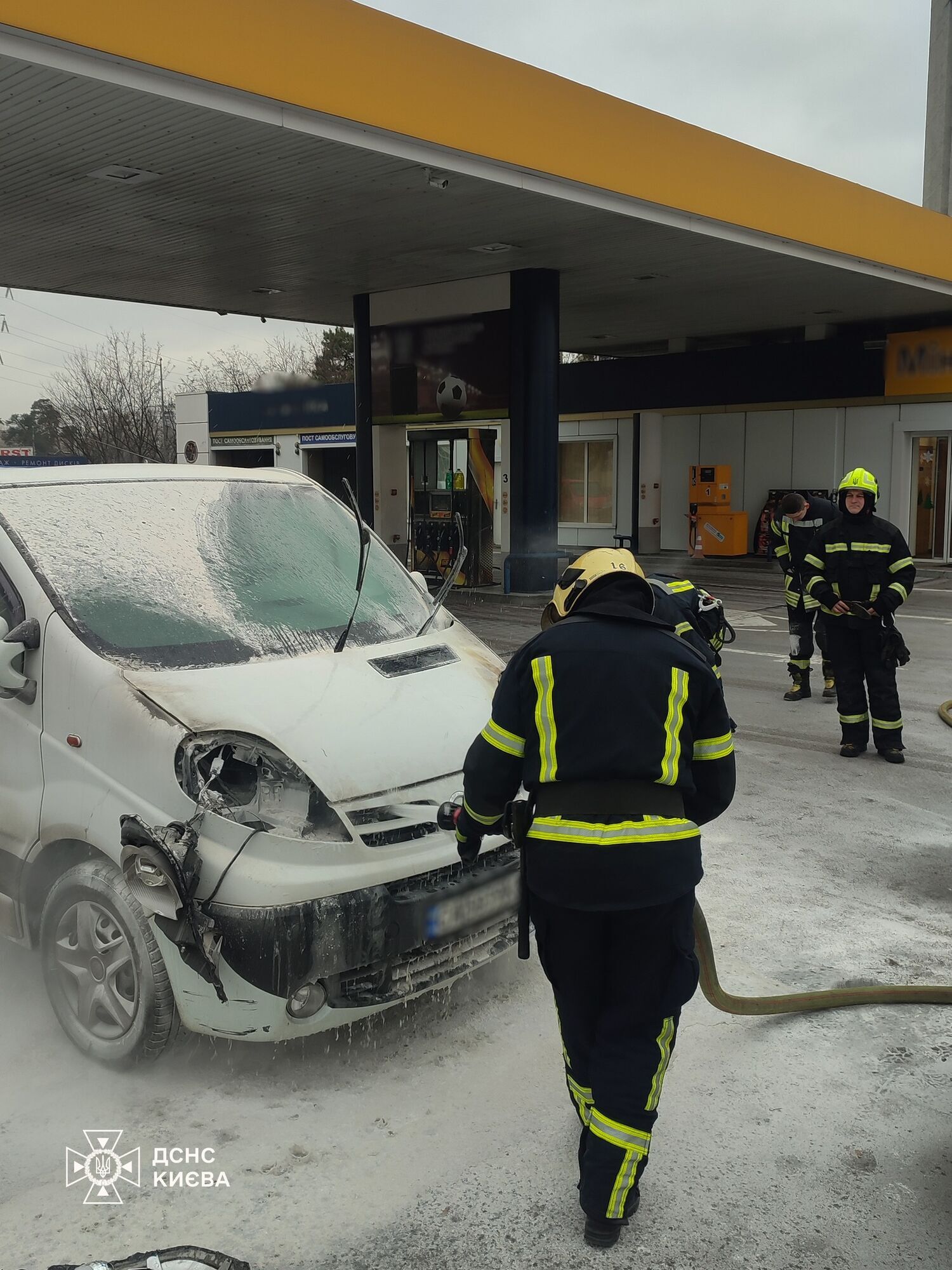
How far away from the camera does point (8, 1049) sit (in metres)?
3.70

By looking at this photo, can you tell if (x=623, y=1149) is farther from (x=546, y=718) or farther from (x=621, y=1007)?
(x=546, y=718)

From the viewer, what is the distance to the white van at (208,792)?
10.6 ft

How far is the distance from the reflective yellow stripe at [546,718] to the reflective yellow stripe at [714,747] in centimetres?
44

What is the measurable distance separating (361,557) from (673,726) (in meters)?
1.98

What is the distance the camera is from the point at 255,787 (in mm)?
3387

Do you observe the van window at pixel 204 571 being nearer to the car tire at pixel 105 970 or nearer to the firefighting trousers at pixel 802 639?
the car tire at pixel 105 970

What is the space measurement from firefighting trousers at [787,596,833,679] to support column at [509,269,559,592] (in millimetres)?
7668

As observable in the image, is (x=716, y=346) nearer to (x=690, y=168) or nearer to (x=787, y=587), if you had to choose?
(x=690, y=168)

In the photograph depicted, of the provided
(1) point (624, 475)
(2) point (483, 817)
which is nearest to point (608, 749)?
(2) point (483, 817)

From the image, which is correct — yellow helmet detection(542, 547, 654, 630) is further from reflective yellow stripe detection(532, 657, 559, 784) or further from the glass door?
the glass door

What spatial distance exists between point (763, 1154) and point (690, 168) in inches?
500

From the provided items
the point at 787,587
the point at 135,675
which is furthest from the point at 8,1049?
the point at 787,587

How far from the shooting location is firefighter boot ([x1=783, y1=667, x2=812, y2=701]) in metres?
9.70

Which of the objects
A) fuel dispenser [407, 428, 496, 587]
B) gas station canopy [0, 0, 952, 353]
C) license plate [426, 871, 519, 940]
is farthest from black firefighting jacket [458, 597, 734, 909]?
fuel dispenser [407, 428, 496, 587]
